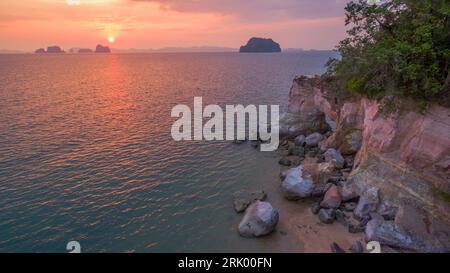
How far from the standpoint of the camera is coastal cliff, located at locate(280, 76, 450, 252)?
1788cm

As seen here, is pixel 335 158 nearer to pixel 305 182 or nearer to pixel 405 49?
pixel 305 182

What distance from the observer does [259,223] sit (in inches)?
774

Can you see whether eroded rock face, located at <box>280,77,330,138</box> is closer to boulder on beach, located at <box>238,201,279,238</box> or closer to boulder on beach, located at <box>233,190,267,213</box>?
boulder on beach, located at <box>233,190,267,213</box>

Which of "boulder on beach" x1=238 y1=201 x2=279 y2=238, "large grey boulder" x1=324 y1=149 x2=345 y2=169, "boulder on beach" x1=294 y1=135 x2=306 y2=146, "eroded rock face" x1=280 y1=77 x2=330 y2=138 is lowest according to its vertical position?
"boulder on beach" x1=238 y1=201 x2=279 y2=238

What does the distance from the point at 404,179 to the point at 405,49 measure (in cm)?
892

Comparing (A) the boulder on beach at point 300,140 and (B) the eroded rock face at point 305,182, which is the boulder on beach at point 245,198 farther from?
(A) the boulder on beach at point 300,140

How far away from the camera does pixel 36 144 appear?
34438 mm

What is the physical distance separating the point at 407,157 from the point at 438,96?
4.48m

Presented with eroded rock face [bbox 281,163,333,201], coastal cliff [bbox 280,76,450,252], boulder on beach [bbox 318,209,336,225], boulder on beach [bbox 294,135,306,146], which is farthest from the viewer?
boulder on beach [bbox 294,135,306,146]

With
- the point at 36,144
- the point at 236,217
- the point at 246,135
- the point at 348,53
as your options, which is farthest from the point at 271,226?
the point at 36,144

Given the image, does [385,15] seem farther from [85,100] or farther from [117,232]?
[85,100]

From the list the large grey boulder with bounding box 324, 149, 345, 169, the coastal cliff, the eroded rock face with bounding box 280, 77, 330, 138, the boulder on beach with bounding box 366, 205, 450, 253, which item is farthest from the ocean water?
the coastal cliff

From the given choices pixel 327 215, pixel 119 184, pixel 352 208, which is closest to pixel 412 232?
pixel 352 208

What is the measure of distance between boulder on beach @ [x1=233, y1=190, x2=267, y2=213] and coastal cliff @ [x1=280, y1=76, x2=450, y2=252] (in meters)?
6.54
